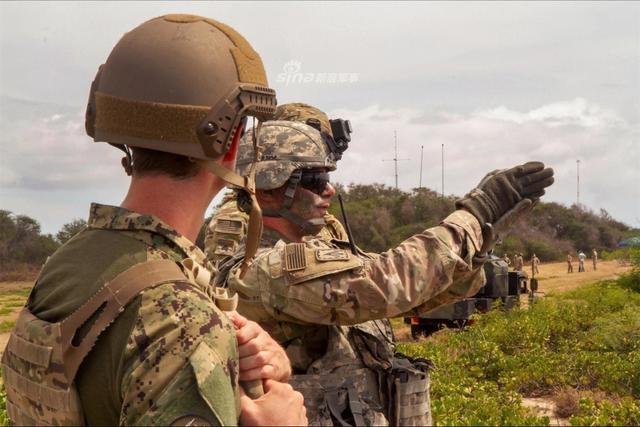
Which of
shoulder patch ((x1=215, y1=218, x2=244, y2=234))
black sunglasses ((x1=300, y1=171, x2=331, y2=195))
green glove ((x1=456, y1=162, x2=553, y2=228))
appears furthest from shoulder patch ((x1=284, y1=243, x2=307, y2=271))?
shoulder patch ((x1=215, y1=218, x2=244, y2=234))

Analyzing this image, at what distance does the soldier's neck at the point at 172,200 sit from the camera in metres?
2.04

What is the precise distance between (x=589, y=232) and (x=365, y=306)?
49.8 meters

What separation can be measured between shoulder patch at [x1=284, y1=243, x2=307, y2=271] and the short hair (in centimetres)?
138

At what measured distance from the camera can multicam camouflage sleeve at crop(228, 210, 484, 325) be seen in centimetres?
341

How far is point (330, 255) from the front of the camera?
11.3 ft

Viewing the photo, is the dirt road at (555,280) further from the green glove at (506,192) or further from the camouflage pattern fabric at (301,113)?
the green glove at (506,192)

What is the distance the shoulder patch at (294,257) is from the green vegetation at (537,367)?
11.1ft

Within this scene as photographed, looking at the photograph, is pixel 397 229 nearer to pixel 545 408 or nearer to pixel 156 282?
pixel 545 408

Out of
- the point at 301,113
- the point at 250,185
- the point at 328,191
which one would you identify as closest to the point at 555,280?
the point at 301,113

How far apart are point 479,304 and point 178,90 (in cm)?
1341

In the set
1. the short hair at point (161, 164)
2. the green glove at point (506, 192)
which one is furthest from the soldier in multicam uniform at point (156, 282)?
the green glove at point (506, 192)

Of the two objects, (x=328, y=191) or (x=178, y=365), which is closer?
(x=178, y=365)

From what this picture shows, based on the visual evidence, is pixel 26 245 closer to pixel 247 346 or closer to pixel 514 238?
pixel 514 238

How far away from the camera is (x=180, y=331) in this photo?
1.74m
